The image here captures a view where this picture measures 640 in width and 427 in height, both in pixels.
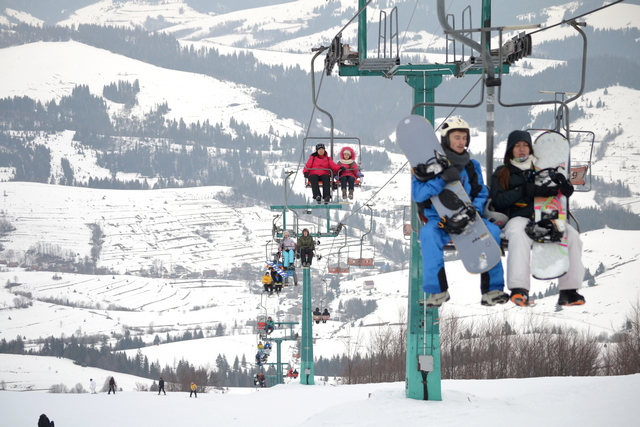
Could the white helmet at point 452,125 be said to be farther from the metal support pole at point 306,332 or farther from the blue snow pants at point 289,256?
the metal support pole at point 306,332

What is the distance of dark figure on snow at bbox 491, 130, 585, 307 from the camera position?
7.71 metres

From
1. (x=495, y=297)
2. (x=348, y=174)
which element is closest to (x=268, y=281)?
(x=348, y=174)

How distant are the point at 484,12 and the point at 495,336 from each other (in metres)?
44.3

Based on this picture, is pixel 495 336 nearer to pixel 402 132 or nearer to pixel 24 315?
pixel 402 132

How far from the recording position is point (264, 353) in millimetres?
40812

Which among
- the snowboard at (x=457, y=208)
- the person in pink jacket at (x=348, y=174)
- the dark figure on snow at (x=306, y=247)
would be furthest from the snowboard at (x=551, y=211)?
the dark figure on snow at (x=306, y=247)

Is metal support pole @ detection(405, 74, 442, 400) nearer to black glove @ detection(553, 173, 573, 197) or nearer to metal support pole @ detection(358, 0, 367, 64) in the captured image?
metal support pole @ detection(358, 0, 367, 64)

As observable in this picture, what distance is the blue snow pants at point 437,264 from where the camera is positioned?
25.8ft

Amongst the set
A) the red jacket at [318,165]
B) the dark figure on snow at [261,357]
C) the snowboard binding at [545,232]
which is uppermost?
the red jacket at [318,165]

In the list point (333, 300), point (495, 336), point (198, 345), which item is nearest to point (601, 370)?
point (495, 336)

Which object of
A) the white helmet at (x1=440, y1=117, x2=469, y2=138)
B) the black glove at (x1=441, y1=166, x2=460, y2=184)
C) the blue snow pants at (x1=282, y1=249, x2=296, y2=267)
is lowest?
the blue snow pants at (x1=282, y1=249, x2=296, y2=267)

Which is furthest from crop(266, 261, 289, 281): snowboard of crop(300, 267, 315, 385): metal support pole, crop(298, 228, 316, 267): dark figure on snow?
crop(298, 228, 316, 267): dark figure on snow

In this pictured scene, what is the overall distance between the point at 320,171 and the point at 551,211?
985 cm

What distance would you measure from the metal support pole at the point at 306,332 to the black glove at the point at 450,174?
1980 cm
